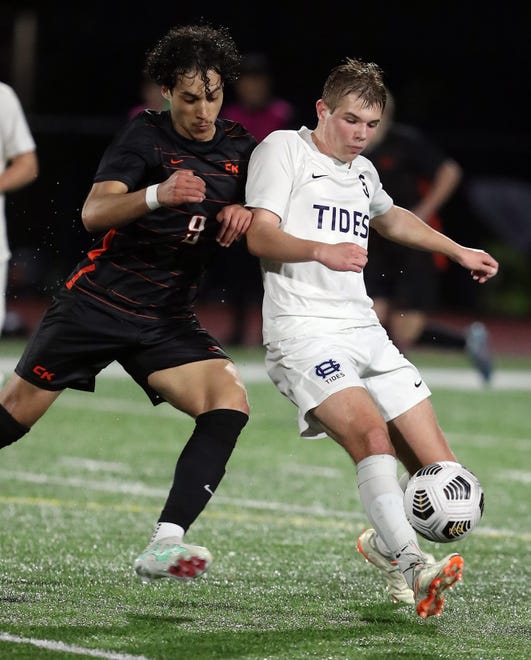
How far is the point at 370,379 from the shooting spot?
4895 mm

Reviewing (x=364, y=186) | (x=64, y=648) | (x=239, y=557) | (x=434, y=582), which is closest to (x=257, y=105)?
(x=239, y=557)

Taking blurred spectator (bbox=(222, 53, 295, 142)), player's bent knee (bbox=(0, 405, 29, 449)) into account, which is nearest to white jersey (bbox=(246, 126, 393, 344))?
player's bent knee (bbox=(0, 405, 29, 449))

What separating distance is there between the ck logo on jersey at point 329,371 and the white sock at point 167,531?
688mm

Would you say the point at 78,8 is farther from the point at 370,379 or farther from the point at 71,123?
the point at 370,379

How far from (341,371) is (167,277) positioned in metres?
0.74

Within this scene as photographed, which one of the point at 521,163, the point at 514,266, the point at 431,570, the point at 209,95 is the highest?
the point at 209,95

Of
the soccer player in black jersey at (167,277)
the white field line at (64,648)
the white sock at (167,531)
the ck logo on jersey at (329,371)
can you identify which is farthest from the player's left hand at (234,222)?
the white field line at (64,648)

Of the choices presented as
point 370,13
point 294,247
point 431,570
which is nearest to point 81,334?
point 294,247

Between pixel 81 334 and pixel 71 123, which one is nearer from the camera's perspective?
pixel 81 334

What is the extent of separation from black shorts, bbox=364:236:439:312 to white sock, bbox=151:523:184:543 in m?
5.61

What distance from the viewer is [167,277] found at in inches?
196

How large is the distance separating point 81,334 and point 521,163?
700 inches

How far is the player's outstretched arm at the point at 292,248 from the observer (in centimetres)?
453

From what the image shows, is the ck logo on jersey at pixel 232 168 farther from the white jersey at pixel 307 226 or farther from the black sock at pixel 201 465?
the black sock at pixel 201 465
